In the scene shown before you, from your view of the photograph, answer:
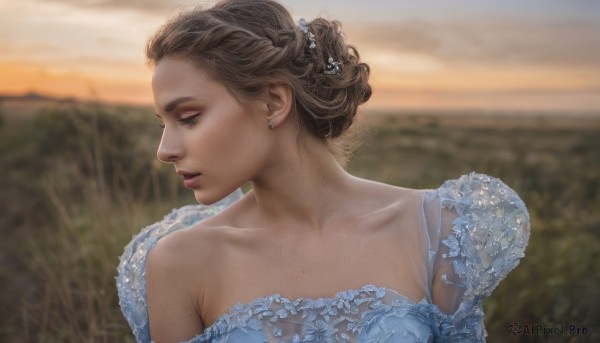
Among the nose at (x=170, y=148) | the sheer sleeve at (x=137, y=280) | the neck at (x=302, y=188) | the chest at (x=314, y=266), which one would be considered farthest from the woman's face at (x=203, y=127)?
the sheer sleeve at (x=137, y=280)

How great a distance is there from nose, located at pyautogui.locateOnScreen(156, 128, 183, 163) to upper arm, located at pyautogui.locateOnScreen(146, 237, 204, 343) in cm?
41

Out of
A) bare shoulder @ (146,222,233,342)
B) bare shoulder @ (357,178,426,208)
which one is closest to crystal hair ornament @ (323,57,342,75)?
bare shoulder @ (357,178,426,208)

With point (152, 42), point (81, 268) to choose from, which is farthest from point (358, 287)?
point (81, 268)

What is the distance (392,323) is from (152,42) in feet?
4.23

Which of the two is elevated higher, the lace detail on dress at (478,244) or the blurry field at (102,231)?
the lace detail on dress at (478,244)

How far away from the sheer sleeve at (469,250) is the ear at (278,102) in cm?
67

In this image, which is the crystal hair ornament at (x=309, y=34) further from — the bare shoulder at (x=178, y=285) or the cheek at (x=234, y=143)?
the bare shoulder at (x=178, y=285)

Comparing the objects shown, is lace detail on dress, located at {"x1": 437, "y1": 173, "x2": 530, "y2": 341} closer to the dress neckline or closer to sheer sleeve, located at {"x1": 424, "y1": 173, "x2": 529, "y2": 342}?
sheer sleeve, located at {"x1": 424, "y1": 173, "x2": 529, "y2": 342}

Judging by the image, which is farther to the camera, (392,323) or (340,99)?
(340,99)

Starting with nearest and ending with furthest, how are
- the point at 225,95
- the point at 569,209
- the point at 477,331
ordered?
the point at 225,95 → the point at 477,331 → the point at 569,209

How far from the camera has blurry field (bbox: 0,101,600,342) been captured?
3.65 m

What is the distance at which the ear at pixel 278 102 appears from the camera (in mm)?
2254

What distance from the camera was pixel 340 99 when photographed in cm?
242

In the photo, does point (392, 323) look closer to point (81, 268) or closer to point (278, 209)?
point (278, 209)
